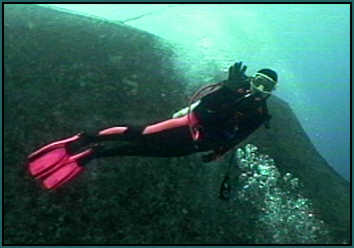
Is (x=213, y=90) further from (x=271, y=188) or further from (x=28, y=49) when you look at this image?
(x=28, y=49)

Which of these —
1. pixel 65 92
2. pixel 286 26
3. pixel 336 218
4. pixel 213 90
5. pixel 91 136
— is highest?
pixel 213 90

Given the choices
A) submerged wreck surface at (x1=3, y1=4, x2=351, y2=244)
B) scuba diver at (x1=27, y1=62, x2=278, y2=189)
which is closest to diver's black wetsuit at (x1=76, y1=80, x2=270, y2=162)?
scuba diver at (x1=27, y1=62, x2=278, y2=189)

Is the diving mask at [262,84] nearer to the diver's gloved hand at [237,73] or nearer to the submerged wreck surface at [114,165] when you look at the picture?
the diver's gloved hand at [237,73]

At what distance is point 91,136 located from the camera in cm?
615

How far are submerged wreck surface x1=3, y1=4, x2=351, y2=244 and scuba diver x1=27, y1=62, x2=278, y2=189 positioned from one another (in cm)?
149

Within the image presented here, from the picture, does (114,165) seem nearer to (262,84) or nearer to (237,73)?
(237,73)

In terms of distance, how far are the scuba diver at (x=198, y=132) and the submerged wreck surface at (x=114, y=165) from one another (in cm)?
149

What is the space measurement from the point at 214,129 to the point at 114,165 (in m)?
3.51

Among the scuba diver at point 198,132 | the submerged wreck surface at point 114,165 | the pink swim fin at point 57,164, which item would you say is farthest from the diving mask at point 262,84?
the pink swim fin at point 57,164

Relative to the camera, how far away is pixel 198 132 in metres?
5.45

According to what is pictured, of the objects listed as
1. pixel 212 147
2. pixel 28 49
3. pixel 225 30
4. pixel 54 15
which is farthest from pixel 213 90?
pixel 225 30

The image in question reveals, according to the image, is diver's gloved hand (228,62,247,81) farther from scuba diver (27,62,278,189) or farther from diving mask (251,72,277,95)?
diving mask (251,72,277,95)

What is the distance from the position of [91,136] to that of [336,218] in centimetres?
592

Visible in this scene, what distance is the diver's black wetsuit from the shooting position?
5.24 meters
